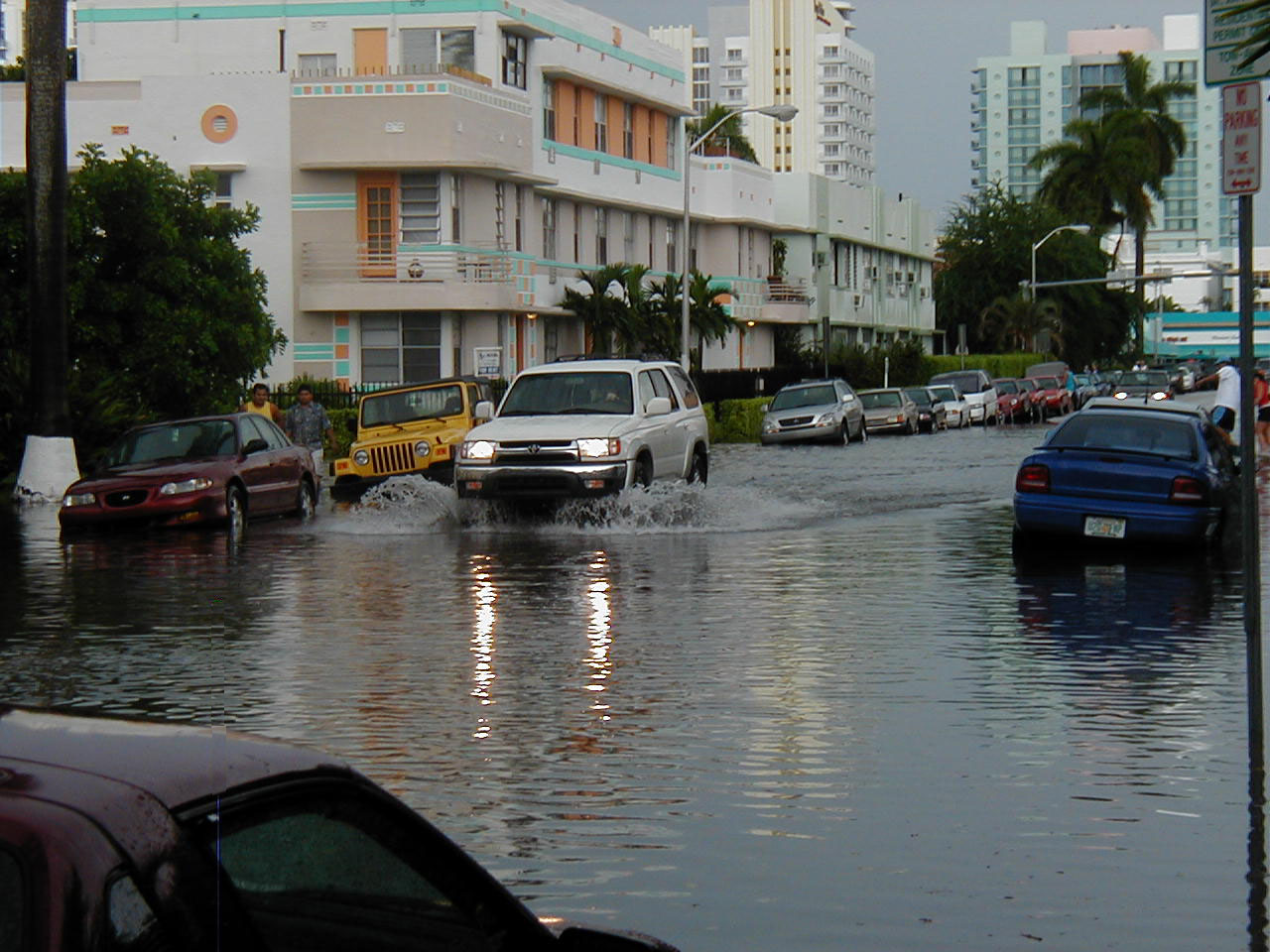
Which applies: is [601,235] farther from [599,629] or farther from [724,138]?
[724,138]

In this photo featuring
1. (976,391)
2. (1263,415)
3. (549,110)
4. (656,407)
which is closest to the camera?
(656,407)

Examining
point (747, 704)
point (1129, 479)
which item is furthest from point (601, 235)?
point (747, 704)

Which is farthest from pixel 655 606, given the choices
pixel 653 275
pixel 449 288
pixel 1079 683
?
pixel 653 275

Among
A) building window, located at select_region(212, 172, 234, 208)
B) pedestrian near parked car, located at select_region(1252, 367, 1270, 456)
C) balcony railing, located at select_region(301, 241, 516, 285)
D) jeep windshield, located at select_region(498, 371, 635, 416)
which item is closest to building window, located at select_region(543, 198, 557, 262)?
balcony railing, located at select_region(301, 241, 516, 285)

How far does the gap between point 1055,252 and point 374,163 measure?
66.0 metres

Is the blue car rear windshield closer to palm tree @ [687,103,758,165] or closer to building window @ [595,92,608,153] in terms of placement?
building window @ [595,92,608,153]

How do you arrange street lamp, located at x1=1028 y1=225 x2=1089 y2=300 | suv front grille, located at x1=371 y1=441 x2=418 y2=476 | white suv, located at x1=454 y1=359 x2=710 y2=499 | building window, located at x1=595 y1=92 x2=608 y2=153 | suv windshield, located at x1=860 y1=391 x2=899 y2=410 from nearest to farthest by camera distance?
1. white suv, located at x1=454 y1=359 x2=710 y2=499
2. suv front grille, located at x1=371 y1=441 x2=418 y2=476
3. suv windshield, located at x1=860 y1=391 x2=899 y2=410
4. building window, located at x1=595 y1=92 x2=608 y2=153
5. street lamp, located at x1=1028 y1=225 x2=1089 y2=300

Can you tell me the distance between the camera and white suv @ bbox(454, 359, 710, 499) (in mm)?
23531

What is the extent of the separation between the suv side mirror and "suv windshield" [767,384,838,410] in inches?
1078

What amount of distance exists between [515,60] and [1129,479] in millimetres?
39710

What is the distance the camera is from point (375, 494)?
27.9m

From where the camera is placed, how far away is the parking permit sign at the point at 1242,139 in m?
9.16

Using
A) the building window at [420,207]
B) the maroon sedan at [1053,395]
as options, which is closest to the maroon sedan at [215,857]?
the building window at [420,207]

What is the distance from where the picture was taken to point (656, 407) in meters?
24.7
